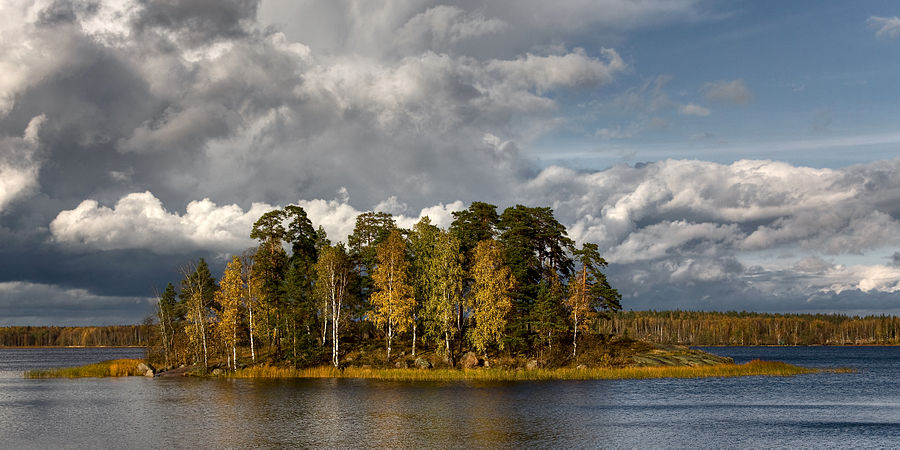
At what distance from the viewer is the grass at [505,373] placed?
3757 inches

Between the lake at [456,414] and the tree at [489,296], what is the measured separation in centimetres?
1058

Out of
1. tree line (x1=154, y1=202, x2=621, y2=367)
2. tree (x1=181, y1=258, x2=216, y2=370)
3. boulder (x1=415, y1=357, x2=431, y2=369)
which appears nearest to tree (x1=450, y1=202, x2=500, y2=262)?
tree line (x1=154, y1=202, x2=621, y2=367)

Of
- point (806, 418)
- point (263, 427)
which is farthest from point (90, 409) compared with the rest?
point (806, 418)

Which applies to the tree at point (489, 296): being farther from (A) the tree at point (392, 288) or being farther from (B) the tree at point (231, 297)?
(B) the tree at point (231, 297)

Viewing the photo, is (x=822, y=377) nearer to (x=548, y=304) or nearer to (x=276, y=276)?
(x=548, y=304)

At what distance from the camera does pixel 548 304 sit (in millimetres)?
99188

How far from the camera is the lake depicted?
4916 centimetres

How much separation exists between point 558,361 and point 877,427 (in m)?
52.1

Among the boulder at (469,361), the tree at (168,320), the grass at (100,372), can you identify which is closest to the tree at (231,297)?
the tree at (168,320)

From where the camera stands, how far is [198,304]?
107m

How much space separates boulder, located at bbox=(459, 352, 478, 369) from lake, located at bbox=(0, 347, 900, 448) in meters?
11.7

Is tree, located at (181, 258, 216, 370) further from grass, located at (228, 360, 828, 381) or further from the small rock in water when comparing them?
Result: the small rock in water

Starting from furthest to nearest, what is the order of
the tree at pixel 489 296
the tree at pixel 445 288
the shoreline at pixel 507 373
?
the tree at pixel 445 288
the tree at pixel 489 296
the shoreline at pixel 507 373

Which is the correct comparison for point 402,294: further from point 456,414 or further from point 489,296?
point 456,414
